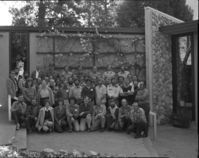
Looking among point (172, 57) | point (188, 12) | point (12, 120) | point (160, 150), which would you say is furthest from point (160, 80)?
point (188, 12)

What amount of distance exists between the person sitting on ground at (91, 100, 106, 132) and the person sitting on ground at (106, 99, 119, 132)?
0.50 feet

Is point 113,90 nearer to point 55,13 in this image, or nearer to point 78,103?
point 78,103

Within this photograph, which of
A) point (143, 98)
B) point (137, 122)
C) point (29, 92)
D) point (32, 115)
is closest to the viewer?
point (137, 122)

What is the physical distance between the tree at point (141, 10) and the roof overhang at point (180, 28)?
9.58 m

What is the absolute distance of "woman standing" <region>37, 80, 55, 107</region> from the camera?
10016mm

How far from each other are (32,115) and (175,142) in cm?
416

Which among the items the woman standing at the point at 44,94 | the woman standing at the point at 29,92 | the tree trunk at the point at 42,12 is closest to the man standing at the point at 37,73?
the woman standing at the point at 29,92

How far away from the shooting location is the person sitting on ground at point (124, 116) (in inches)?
382

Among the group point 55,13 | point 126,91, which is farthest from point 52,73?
point 55,13

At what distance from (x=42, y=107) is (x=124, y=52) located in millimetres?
4054

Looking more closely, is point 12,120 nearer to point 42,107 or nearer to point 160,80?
point 42,107

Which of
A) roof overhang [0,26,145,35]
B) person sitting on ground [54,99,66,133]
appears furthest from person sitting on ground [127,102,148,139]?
roof overhang [0,26,145,35]

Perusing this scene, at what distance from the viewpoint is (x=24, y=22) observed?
864 inches

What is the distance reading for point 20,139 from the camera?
27.3 ft
